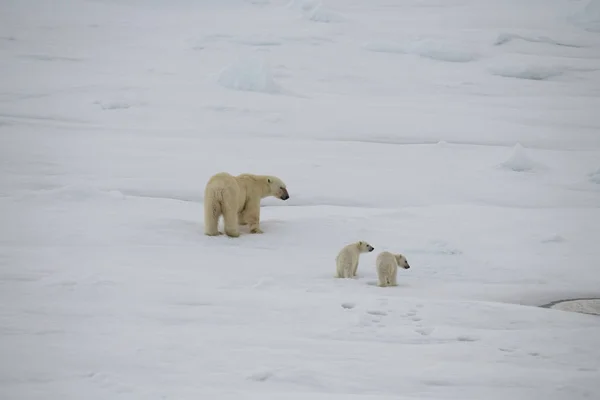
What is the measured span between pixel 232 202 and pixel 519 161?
6.60m

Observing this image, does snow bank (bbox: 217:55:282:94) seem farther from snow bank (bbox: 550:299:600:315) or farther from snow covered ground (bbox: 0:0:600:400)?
snow bank (bbox: 550:299:600:315)

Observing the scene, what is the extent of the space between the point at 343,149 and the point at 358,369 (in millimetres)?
9652

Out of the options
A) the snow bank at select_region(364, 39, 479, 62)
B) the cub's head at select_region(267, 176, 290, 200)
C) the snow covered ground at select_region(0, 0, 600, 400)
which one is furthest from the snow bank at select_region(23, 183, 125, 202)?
the snow bank at select_region(364, 39, 479, 62)

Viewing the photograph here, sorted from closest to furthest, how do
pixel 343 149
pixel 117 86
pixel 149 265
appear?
pixel 149 265 → pixel 343 149 → pixel 117 86

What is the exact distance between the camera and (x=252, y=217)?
8523 millimetres

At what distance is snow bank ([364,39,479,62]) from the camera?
23766mm

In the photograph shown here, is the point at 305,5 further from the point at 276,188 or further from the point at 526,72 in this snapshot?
the point at 276,188

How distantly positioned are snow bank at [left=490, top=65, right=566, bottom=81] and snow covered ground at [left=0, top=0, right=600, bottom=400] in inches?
2.5

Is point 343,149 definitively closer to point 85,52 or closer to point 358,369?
point 358,369

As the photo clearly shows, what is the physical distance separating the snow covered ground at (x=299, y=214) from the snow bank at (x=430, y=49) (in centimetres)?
10

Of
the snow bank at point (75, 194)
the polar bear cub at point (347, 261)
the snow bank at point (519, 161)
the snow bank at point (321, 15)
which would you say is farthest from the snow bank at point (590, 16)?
the polar bear cub at point (347, 261)

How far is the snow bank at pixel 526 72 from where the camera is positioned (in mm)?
22266

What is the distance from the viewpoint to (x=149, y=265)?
22.2 ft

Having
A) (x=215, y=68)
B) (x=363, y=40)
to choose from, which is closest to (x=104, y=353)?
(x=215, y=68)
